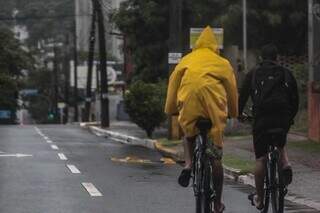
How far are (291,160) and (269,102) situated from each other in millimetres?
7115

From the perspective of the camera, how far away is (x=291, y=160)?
49.5 ft

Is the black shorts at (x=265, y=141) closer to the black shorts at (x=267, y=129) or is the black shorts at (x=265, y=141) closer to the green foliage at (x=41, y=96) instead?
the black shorts at (x=267, y=129)

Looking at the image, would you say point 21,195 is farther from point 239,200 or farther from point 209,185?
point 209,185

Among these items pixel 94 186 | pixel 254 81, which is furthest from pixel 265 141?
pixel 94 186

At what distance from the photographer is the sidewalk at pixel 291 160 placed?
11223mm

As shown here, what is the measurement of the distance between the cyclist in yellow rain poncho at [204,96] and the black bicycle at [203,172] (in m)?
0.07

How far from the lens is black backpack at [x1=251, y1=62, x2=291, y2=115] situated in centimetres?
821

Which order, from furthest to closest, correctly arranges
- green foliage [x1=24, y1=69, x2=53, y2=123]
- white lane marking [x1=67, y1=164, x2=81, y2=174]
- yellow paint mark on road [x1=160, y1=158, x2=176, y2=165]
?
green foliage [x1=24, y1=69, x2=53, y2=123] < yellow paint mark on road [x1=160, y1=158, x2=176, y2=165] < white lane marking [x1=67, y1=164, x2=81, y2=174]

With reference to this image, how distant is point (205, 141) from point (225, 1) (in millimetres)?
25926

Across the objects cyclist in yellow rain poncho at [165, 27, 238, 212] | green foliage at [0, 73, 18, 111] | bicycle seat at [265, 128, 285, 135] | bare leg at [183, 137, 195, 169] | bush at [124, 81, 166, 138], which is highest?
cyclist in yellow rain poncho at [165, 27, 238, 212]

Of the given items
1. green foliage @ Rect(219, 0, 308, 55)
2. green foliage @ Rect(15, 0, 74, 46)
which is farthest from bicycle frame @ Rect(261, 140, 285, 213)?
green foliage @ Rect(15, 0, 74, 46)

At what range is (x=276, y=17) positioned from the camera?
32531mm

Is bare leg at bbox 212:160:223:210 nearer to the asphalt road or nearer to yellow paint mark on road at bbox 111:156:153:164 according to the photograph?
the asphalt road

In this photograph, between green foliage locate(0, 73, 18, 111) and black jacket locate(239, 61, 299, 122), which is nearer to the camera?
black jacket locate(239, 61, 299, 122)
